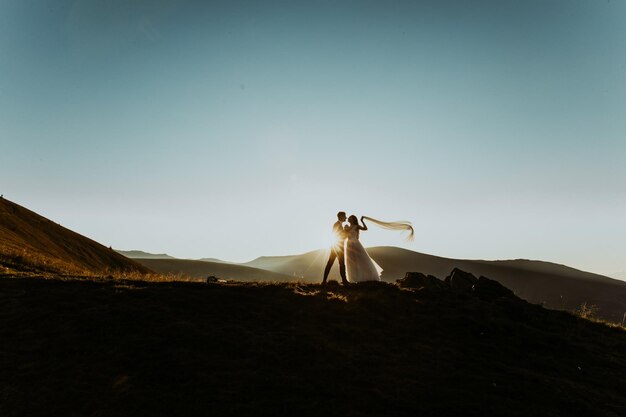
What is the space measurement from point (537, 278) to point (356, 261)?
83.5 metres

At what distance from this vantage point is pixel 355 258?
14.0m

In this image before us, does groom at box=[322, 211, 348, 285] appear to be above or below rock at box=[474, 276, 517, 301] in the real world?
above

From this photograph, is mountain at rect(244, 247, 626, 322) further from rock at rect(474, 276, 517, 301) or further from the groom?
the groom

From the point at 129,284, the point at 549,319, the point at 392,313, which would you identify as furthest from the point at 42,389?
the point at 549,319

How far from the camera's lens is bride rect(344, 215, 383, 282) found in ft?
45.7

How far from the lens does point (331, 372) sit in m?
6.73

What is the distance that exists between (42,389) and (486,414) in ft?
21.3

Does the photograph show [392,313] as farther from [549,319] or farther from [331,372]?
[549,319]

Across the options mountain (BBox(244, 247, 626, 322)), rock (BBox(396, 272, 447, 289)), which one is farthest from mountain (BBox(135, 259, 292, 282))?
rock (BBox(396, 272, 447, 289))

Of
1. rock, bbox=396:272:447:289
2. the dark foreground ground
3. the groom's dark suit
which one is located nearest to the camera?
the dark foreground ground

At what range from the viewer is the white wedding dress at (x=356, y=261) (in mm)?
13914

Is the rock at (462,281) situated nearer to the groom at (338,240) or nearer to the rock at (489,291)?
the rock at (489,291)

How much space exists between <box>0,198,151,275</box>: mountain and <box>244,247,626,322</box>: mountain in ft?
85.4

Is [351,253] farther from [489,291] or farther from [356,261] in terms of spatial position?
[489,291]
